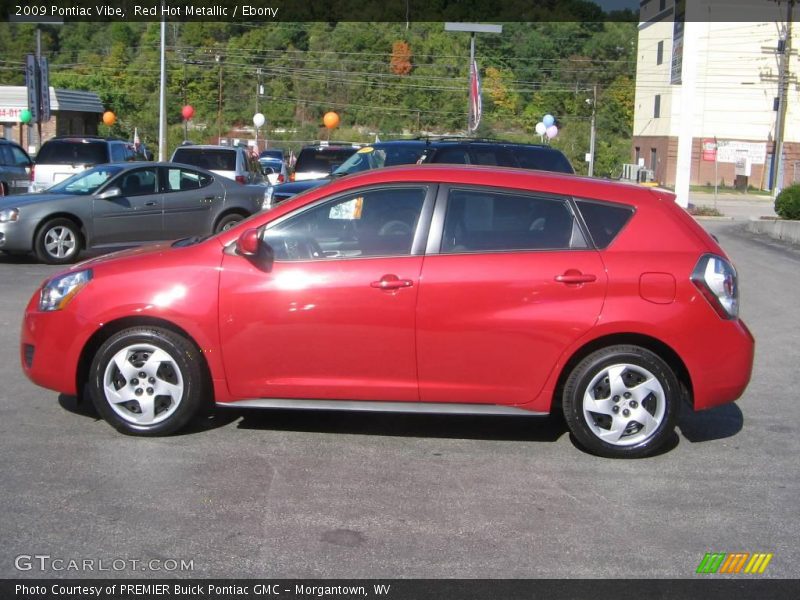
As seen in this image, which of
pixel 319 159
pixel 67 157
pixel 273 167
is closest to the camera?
pixel 67 157

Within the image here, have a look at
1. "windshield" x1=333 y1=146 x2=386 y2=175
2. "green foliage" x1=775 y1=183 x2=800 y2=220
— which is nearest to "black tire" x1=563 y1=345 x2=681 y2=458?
"windshield" x1=333 y1=146 x2=386 y2=175

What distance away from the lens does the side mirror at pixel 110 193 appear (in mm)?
14281

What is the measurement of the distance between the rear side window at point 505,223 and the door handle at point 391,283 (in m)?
0.32

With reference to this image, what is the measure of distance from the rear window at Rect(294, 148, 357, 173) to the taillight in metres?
16.1

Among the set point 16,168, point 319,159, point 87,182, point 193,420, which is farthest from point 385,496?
point 16,168

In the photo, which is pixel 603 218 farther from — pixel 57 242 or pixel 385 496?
pixel 57 242

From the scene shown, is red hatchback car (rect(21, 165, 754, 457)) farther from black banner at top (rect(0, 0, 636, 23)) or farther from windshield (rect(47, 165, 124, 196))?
black banner at top (rect(0, 0, 636, 23))

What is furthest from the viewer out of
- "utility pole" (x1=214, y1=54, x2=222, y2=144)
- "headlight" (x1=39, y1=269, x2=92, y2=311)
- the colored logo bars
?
"utility pole" (x1=214, y1=54, x2=222, y2=144)

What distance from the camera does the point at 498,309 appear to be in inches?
227

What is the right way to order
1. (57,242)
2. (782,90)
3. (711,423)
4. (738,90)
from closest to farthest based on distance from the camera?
(711,423) → (57,242) → (782,90) → (738,90)

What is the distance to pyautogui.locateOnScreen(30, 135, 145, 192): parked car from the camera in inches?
801

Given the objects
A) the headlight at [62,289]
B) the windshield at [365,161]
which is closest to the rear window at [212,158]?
the windshield at [365,161]

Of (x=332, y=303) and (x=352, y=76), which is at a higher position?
(x=352, y=76)

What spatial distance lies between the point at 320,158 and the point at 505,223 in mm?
16218
